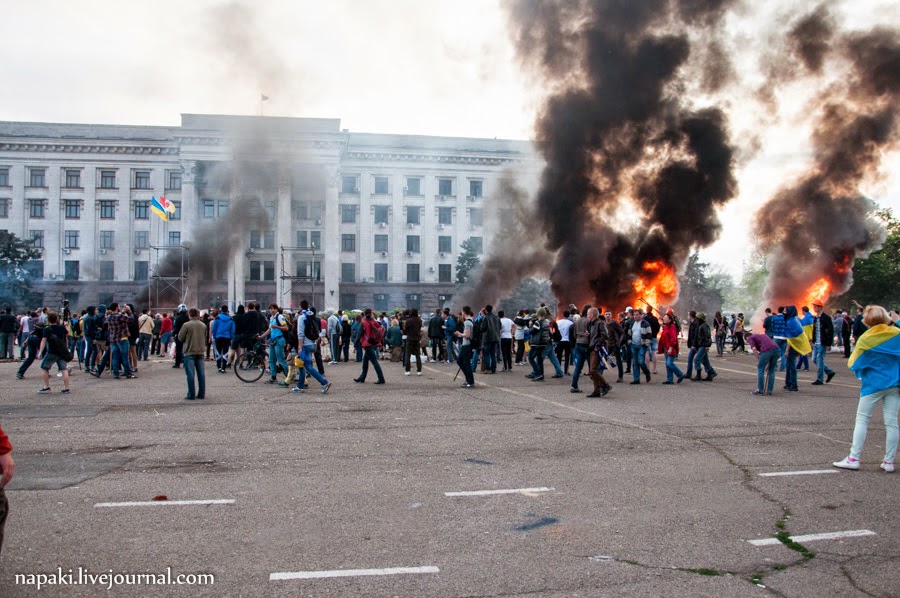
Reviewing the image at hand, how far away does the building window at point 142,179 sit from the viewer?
6462 cm

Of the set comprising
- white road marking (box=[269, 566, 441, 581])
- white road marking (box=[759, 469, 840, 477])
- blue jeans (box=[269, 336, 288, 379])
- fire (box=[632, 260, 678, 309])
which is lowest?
white road marking (box=[269, 566, 441, 581])

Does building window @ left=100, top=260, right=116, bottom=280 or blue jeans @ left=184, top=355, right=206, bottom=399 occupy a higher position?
building window @ left=100, top=260, right=116, bottom=280

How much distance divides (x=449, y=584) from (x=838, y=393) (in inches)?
484

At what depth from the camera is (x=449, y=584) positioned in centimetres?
399

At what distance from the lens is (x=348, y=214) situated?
6644 centimetres

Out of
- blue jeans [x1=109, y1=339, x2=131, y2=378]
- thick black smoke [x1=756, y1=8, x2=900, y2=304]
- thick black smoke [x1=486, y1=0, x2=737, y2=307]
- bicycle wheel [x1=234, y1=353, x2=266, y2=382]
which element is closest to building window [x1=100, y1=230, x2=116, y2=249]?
thick black smoke [x1=486, y1=0, x2=737, y2=307]

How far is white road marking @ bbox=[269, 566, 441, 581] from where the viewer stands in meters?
4.08

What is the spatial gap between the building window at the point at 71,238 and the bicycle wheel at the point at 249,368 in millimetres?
55327

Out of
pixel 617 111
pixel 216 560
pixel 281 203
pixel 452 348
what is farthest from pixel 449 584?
pixel 281 203

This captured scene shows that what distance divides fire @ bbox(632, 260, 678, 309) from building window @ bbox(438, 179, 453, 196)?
4179 centimetres

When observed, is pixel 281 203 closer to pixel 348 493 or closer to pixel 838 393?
pixel 838 393

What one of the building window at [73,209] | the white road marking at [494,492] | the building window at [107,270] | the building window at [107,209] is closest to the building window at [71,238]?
the building window at [73,209]

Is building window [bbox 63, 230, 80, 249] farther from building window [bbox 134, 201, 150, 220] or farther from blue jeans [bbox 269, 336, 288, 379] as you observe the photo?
blue jeans [bbox 269, 336, 288, 379]

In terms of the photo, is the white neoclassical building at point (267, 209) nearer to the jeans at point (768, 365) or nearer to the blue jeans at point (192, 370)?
the jeans at point (768, 365)
